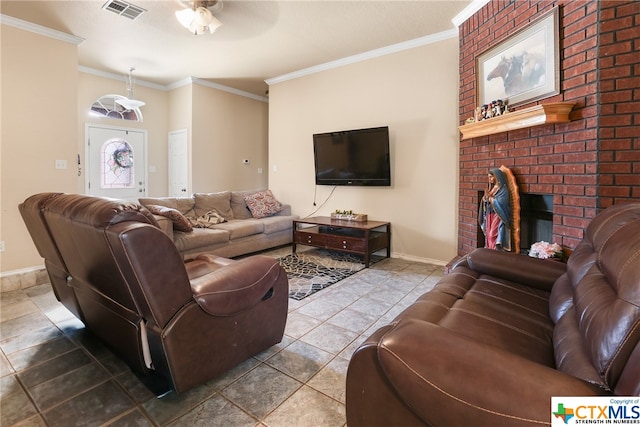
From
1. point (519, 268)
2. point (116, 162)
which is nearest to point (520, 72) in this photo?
point (519, 268)

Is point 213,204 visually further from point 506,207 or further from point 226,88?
point 506,207

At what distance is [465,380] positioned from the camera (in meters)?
0.78

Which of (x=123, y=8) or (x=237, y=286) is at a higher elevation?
(x=123, y=8)

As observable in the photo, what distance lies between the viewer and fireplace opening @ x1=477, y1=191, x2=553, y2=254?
2689 mm

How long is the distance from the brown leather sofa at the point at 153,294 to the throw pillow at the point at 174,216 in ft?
4.97

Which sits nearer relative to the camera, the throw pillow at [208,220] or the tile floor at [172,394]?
the tile floor at [172,394]

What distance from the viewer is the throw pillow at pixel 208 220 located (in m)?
4.19

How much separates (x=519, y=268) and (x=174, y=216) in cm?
325

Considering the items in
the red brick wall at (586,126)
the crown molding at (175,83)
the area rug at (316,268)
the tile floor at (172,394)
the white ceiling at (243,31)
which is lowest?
the tile floor at (172,394)

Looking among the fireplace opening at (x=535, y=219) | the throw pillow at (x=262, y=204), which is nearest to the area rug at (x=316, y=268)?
the throw pillow at (x=262, y=204)

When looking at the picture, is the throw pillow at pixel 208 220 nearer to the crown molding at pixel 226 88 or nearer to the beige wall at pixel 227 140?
the beige wall at pixel 227 140

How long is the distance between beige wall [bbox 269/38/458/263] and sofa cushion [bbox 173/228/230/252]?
1641 mm

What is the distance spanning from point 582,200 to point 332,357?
2049 millimetres

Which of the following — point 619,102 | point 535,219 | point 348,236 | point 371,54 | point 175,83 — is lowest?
point 348,236
